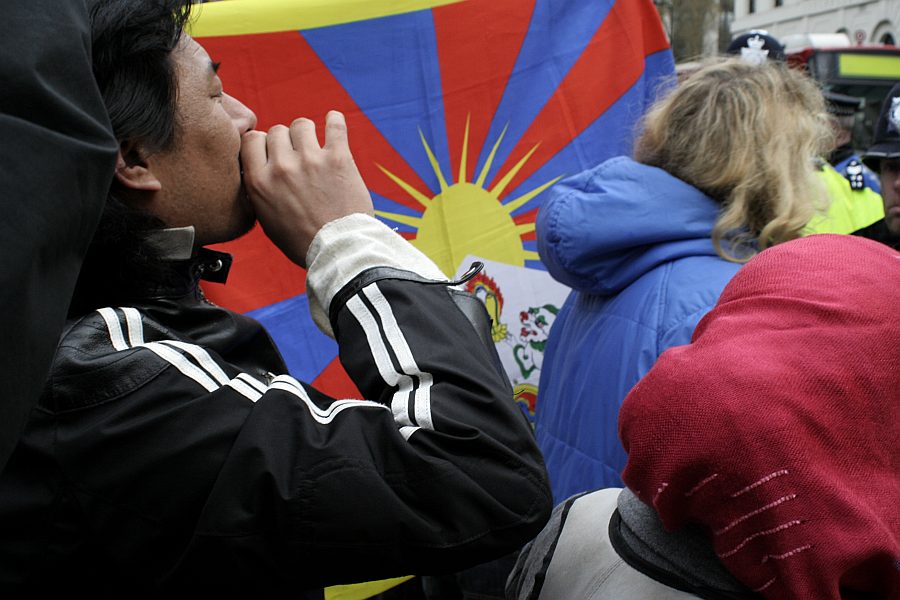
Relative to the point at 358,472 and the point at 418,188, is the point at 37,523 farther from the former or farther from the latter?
the point at 418,188

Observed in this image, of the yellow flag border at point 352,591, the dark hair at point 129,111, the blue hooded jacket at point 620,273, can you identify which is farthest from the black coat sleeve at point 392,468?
the yellow flag border at point 352,591

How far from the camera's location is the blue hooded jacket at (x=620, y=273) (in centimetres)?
194

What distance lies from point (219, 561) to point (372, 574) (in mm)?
169

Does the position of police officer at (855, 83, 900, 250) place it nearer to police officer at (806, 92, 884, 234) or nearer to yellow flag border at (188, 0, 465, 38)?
police officer at (806, 92, 884, 234)

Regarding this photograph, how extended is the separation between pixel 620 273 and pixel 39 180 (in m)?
1.58

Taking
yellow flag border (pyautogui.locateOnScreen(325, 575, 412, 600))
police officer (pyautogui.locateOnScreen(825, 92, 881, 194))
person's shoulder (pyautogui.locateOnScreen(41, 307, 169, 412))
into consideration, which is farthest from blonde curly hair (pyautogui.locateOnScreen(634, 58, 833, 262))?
police officer (pyautogui.locateOnScreen(825, 92, 881, 194))

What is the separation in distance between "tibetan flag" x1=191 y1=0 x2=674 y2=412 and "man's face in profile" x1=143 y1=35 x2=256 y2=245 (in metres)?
1.19

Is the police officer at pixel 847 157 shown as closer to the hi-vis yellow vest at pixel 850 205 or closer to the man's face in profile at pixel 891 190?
the hi-vis yellow vest at pixel 850 205

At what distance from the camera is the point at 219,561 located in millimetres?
1021

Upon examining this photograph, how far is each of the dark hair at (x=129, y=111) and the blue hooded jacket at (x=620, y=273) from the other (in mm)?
1007

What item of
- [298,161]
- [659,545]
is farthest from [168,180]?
[659,545]

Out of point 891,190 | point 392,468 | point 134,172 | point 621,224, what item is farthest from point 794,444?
point 891,190

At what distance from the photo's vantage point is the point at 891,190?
9.69 feet

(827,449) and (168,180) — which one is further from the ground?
(168,180)
